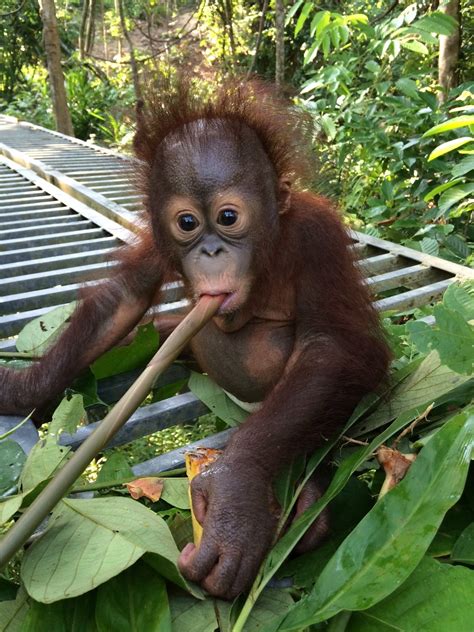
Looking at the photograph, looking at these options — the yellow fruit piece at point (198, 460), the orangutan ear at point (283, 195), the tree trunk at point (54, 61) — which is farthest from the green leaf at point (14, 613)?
the tree trunk at point (54, 61)

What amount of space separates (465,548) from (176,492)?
25.5 inches

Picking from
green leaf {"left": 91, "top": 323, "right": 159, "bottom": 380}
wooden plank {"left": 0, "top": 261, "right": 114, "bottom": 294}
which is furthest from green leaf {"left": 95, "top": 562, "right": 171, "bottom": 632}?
wooden plank {"left": 0, "top": 261, "right": 114, "bottom": 294}

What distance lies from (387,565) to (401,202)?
3.09 metres

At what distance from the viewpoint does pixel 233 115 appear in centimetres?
148

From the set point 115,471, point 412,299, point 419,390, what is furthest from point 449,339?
point 412,299

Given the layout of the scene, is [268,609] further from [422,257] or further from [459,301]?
[422,257]

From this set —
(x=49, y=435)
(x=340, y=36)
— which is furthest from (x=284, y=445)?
(x=340, y=36)

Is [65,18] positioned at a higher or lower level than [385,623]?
higher

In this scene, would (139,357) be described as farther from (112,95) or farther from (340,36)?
(112,95)

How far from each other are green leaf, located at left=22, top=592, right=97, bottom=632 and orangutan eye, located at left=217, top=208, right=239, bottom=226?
0.79 meters

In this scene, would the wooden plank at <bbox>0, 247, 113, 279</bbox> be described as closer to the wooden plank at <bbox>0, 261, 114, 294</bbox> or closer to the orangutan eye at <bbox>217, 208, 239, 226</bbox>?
the wooden plank at <bbox>0, 261, 114, 294</bbox>

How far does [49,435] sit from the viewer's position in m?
1.43

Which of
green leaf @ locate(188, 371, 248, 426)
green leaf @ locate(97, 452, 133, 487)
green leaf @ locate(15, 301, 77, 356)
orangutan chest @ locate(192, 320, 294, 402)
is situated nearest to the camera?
green leaf @ locate(97, 452, 133, 487)

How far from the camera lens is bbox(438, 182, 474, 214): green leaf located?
8.95ft
